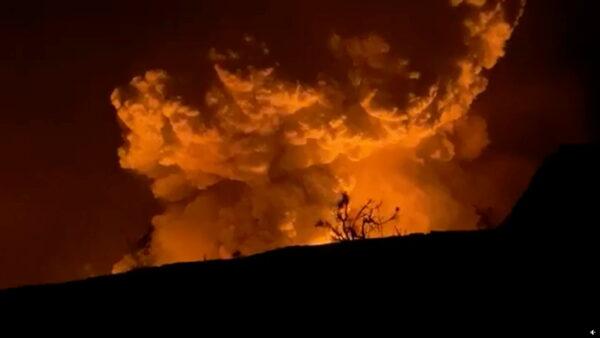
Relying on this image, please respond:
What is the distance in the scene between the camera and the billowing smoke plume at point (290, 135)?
14.4 metres

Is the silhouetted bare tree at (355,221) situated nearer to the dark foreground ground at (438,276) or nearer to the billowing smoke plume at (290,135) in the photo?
the billowing smoke plume at (290,135)

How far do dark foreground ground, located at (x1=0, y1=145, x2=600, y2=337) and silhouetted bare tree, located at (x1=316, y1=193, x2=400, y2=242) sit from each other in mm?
9529

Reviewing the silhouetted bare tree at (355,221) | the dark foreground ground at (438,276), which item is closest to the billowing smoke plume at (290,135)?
the silhouetted bare tree at (355,221)

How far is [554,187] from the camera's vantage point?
4441 millimetres

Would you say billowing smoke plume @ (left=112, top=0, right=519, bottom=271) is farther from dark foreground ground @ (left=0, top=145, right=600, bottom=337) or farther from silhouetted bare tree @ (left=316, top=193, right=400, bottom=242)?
dark foreground ground @ (left=0, top=145, right=600, bottom=337)

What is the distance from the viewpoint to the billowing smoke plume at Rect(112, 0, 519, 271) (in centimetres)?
1435

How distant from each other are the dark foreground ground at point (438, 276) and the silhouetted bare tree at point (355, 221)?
953 centimetres

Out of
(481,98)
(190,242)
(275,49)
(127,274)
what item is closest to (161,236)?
(190,242)

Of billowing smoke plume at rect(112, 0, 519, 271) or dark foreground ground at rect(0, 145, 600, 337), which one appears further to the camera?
billowing smoke plume at rect(112, 0, 519, 271)

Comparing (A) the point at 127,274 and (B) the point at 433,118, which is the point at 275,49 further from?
(A) the point at 127,274

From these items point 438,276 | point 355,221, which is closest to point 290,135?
point 355,221

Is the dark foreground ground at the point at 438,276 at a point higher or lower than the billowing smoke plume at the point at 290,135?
lower

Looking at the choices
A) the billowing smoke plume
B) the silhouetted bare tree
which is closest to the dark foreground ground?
the silhouetted bare tree

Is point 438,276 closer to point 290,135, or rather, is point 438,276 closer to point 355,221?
point 290,135
